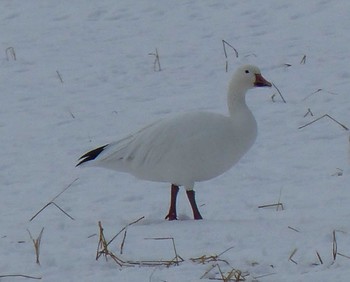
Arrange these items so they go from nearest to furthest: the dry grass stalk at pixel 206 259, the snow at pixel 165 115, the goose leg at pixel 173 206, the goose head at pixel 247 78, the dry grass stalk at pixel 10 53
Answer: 1. the dry grass stalk at pixel 206 259
2. the snow at pixel 165 115
3. the goose leg at pixel 173 206
4. the goose head at pixel 247 78
5. the dry grass stalk at pixel 10 53

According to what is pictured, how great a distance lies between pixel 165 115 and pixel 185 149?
3154 mm

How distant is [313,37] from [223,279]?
7176mm

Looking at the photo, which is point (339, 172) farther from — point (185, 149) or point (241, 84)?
point (185, 149)

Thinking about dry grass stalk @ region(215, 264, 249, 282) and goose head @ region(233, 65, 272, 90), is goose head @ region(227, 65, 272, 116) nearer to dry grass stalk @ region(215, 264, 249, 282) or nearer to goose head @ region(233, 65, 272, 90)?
goose head @ region(233, 65, 272, 90)

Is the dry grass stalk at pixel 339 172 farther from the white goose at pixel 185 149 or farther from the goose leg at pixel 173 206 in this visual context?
the goose leg at pixel 173 206

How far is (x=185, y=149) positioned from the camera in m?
7.14

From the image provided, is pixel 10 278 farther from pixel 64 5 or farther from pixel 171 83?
pixel 64 5

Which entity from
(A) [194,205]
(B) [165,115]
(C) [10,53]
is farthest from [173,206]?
(C) [10,53]

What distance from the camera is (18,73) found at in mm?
11852

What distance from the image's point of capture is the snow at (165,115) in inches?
229

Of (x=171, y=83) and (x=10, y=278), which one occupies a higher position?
(x=10, y=278)

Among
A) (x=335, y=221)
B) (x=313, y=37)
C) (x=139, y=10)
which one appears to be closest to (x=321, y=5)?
(x=313, y=37)

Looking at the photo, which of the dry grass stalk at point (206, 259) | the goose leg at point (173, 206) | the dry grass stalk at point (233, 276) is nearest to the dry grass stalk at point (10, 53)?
the goose leg at point (173, 206)

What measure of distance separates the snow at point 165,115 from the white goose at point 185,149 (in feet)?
1.05
